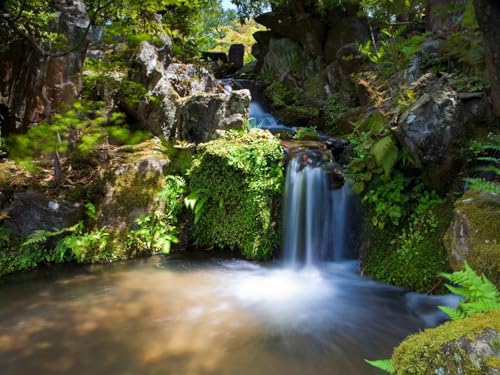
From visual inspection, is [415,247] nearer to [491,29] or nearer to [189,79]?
[491,29]

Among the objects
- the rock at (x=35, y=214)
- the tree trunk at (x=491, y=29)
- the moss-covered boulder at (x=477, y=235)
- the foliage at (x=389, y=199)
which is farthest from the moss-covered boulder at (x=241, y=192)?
the tree trunk at (x=491, y=29)

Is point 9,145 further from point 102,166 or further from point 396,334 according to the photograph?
point 396,334

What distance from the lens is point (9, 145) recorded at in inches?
279

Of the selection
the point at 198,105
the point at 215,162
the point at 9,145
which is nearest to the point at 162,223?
the point at 215,162

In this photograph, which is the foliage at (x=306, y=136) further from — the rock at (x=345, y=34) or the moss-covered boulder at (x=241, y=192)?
the rock at (x=345, y=34)

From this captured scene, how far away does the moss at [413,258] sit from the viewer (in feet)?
16.1

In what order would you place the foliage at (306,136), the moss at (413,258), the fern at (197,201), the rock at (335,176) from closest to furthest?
1. the moss at (413,258)
2. the rock at (335,176)
3. the fern at (197,201)
4. the foliage at (306,136)

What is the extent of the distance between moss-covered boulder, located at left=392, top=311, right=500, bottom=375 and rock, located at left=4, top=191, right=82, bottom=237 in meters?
5.97

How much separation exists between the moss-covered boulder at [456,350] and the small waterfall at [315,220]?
14.8 ft

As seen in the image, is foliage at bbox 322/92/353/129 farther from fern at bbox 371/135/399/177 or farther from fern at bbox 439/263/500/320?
fern at bbox 439/263/500/320

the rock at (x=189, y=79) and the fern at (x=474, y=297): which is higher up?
the rock at (x=189, y=79)

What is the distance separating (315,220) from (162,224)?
290 centimetres

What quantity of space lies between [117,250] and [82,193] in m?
1.27

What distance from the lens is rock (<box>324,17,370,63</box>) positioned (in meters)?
14.0
